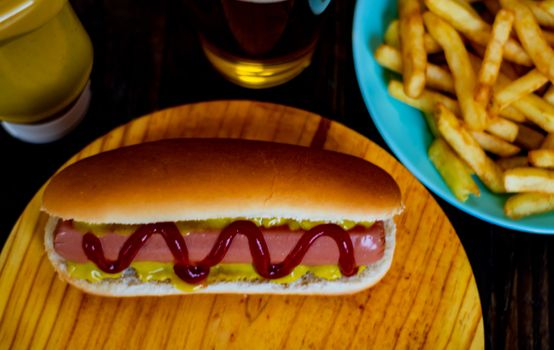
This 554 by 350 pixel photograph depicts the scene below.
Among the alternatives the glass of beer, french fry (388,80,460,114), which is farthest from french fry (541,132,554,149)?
the glass of beer

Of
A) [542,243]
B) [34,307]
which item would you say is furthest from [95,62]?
[542,243]

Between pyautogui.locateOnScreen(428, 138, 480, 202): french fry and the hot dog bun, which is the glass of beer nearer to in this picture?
the hot dog bun

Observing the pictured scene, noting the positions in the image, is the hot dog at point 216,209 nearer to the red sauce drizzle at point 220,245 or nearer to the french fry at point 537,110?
the red sauce drizzle at point 220,245

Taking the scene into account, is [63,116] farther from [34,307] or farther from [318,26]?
[318,26]

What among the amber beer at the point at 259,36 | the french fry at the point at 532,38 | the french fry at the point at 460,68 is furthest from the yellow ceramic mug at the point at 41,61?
the french fry at the point at 532,38

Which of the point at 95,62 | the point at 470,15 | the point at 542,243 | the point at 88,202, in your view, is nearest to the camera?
the point at 88,202

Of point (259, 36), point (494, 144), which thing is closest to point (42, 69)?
point (259, 36)

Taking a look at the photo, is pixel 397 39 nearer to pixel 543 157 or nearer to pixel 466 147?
pixel 466 147
